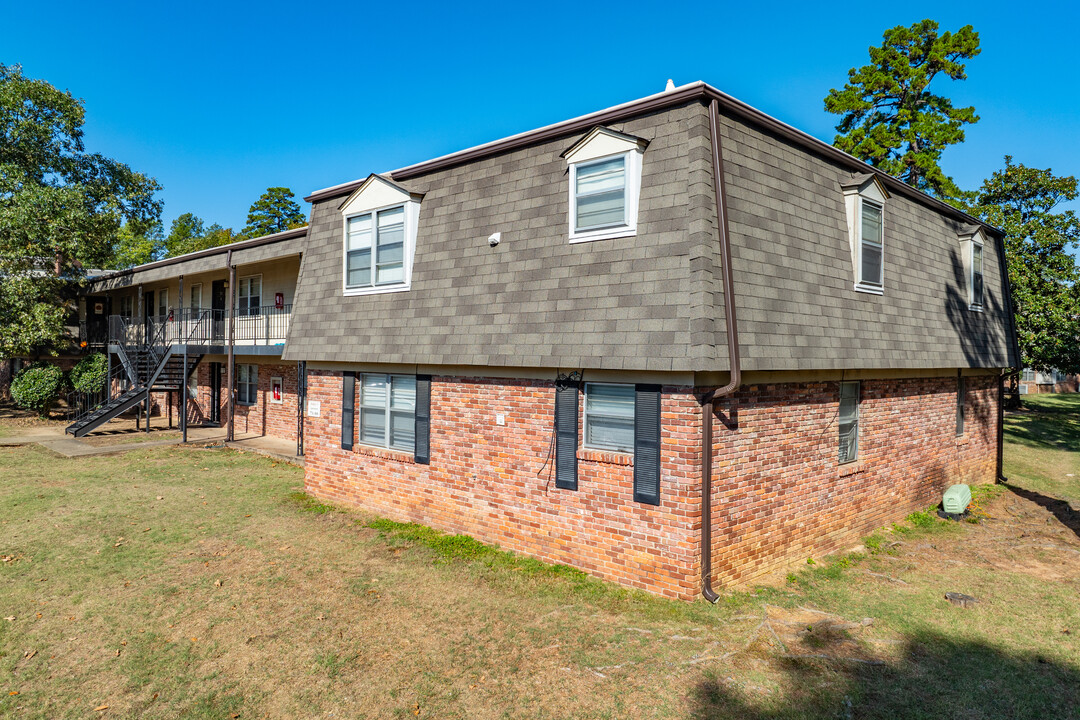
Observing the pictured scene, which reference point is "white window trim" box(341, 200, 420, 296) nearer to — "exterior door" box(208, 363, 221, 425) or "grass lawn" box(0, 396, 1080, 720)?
"grass lawn" box(0, 396, 1080, 720)

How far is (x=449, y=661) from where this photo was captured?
5.68 meters

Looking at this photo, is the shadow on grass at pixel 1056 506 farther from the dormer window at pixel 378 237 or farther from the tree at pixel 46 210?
the tree at pixel 46 210

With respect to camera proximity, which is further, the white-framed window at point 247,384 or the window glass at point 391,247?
the white-framed window at point 247,384

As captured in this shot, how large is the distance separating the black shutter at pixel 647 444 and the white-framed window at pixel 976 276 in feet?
31.2

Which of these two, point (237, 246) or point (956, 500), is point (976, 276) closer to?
point (956, 500)

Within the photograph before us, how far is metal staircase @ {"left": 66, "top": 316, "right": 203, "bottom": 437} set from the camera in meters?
18.9

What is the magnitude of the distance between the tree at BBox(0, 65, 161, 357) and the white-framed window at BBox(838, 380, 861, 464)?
84.1 feet

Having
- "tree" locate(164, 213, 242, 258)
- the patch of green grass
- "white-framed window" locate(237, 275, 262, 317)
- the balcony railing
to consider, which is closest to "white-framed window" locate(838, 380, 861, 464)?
the patch of green grass

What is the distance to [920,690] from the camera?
5.27 meters

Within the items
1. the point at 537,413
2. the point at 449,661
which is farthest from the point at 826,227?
the point at 449,661

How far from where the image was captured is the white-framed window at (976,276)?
495 inches

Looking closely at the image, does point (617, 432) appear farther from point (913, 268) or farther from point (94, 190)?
point (94, 190)

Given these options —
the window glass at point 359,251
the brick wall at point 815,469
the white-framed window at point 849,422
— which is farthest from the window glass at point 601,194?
the white-framed window at point 849,422

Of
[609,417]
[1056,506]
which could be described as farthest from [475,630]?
[1056,506]
